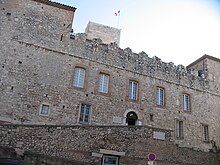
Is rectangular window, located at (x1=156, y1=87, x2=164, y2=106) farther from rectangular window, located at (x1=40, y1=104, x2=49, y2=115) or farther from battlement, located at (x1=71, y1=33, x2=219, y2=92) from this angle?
rectangular window, located at (x1=40, y1=104, x2=49, y2=115)

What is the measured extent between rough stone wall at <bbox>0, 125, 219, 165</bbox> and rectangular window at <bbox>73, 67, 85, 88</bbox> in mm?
4940

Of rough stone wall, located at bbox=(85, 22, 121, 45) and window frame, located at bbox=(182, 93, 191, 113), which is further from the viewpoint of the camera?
rough stone wall, located at bbox=(85, 22, 121, 45)

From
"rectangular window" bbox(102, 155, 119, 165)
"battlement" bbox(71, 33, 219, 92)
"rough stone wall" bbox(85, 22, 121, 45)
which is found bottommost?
"rectangular window" bbox(102, 155, 119, 165)

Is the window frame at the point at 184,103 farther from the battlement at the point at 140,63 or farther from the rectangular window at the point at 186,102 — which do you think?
the battlement at the point at 140,63

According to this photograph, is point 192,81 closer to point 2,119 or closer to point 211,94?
point 211,94

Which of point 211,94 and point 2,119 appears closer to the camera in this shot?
point 2,119

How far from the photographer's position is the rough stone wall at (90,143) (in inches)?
403

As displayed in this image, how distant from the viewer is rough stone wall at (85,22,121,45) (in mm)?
22719

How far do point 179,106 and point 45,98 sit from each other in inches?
382

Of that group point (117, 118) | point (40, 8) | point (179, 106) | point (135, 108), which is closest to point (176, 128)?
point (179, 106)

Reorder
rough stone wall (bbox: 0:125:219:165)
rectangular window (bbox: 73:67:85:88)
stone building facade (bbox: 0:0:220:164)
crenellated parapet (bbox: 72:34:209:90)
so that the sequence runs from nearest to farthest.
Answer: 1. rough stone wall (bbox: 0:125:219:165)
2. stone building facade (bbox: 0:0:220:164)
3. rectangular window (bbox: 73:67:85:88)
4. crenellated parapet (bbox: 72:34:209:90)

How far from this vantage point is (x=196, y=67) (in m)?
22.5

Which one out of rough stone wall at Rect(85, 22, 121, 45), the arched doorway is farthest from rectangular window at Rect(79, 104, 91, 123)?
rough stone wall at Rect(85, 22, 121, 45)

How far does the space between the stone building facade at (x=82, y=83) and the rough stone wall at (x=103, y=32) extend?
483 cm
